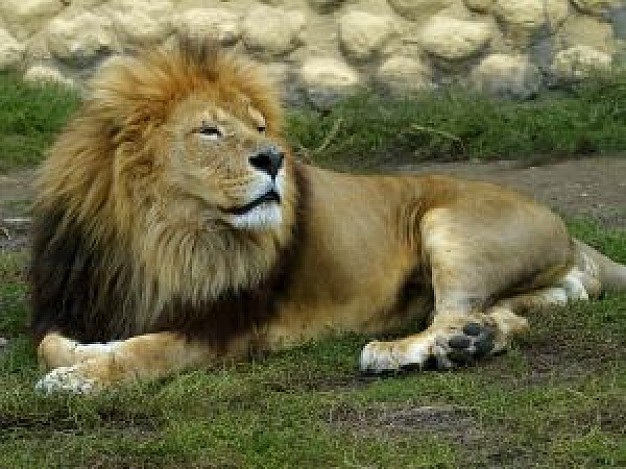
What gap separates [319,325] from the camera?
4219 millimetres

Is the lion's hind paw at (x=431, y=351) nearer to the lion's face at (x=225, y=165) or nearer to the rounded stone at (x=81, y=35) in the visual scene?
the lion's face at (x=225, y=165)

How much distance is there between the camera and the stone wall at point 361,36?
24.3ft

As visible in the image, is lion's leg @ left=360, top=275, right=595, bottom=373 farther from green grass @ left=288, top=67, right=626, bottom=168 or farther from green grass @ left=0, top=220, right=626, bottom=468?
green grass @ left=288, top=67, right=626, bottom=168

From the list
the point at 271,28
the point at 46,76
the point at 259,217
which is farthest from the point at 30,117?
the point at 259,217

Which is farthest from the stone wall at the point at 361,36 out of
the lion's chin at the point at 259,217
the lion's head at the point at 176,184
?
the lion's chin at the point at 259,217

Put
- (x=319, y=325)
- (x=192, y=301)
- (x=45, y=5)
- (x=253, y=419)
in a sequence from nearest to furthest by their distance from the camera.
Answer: (x=253, y=419) < (x=192, y=301) < (x=319, y=325) < (x=45, y=5)

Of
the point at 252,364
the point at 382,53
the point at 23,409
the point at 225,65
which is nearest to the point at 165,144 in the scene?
the point at 225,65

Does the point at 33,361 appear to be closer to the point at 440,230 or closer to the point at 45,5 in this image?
the point at 440,230

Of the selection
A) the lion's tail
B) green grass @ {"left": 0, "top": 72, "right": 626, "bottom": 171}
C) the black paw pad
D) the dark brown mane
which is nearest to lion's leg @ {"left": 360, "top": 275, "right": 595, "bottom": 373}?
the black paw pad

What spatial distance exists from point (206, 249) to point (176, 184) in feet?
0.54

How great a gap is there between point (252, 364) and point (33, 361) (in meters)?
0.52

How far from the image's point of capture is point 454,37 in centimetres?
741

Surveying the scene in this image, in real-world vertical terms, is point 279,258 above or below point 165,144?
below

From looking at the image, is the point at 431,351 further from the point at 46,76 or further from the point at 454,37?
the point at 46,76
